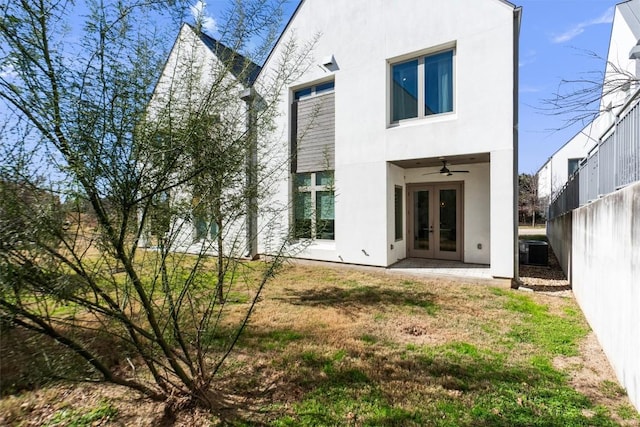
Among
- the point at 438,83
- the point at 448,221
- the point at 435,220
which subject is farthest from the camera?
the point at 435,220

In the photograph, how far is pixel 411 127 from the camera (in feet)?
26.9

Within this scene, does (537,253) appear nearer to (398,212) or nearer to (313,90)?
(398,212)

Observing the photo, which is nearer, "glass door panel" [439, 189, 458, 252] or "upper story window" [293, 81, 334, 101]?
"glass door panel" [439, 189, 458, 252]

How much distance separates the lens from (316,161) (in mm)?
9789

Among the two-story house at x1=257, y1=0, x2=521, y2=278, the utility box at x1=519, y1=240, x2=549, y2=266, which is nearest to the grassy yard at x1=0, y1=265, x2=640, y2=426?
the two-story house at x1=257, y1=0, x2=521, y2=278

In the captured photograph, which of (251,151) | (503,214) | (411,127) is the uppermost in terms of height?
(411,127)

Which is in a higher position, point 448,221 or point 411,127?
point 411,127

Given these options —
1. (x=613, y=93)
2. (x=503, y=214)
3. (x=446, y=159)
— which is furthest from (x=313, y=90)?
(x=613, y=93)

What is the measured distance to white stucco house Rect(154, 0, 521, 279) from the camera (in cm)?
709

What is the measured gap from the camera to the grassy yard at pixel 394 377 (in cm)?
271

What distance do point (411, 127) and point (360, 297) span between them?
4.60 m

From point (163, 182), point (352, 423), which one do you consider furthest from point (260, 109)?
point (352, 423)

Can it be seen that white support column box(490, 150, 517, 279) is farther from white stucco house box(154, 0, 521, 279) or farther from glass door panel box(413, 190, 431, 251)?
glass door panel box(413, 190, 431, 251)

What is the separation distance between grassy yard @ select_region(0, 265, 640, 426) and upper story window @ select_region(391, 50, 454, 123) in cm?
510
